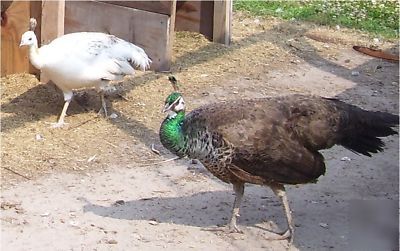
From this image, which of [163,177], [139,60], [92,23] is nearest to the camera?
[163,177]

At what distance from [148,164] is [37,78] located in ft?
6.18

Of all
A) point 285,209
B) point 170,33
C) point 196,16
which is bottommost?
point 285,209

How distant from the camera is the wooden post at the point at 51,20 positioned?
6973 millimetres

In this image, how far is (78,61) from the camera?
6.32 meters

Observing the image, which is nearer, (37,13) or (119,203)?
(119,203)

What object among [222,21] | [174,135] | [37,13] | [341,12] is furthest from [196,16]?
[174,135]

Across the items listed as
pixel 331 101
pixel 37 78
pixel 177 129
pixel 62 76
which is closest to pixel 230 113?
pixel 177 129

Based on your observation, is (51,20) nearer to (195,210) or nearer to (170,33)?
(170,33)

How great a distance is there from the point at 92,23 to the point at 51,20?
0.72 meters

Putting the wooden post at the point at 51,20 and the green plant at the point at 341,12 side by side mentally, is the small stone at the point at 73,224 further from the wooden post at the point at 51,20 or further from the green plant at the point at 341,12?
the green plant at the point at 341,12

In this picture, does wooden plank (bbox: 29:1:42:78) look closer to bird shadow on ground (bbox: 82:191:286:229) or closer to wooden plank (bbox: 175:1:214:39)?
wooden plank (bbox: 175:1:214:39)

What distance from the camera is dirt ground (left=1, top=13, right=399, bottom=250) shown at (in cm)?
482

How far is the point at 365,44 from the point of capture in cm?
883

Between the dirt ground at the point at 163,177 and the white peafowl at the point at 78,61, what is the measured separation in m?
0.30
